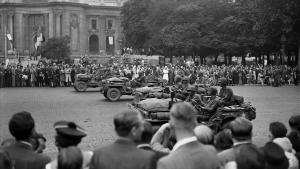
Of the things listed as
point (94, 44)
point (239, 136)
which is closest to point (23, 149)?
point (239, 136)

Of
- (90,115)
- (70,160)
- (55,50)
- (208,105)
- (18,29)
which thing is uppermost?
(18,29)

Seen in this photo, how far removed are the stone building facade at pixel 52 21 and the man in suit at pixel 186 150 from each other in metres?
88.9

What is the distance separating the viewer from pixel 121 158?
460 cm

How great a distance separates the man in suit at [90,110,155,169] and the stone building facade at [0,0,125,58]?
88.9 meters

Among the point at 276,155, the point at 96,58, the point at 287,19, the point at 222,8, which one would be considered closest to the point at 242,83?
the point at 287,19

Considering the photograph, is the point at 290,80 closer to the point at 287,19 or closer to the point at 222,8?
the point at 287,19

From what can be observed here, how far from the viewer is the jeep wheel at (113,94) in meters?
25.7

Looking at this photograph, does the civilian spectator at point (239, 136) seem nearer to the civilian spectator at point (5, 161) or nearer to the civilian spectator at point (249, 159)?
the civilian spectator at point (249, 159)

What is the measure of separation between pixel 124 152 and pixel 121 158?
67 millimetres

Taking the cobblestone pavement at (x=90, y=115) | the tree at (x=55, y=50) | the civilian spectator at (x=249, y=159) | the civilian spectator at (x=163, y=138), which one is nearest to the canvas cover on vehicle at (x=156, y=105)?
the cobblestone pavement at (x=90, y=115)

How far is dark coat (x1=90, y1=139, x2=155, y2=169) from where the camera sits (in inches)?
181

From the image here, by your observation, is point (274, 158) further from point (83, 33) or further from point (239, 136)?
point (83, 33)

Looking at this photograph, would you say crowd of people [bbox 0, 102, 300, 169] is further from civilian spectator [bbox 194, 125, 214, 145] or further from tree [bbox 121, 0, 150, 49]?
tree [bbox 121, 0, 150, 49]

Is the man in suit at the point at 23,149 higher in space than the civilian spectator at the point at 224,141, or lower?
higher
